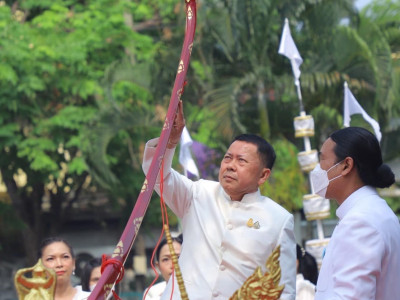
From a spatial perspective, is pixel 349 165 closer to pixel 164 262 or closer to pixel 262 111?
pixel 164 262

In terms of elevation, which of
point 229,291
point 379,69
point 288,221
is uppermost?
point 379,69

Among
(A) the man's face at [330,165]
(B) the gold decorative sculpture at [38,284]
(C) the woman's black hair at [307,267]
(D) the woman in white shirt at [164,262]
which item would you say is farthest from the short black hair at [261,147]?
(C) the woman's black hair at [307,267]

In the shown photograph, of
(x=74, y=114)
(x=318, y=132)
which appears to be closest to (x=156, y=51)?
(x=74, y=114)

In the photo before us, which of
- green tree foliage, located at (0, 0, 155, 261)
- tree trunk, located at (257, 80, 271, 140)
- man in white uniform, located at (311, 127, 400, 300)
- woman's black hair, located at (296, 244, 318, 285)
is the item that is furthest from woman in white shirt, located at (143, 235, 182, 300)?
green tree foliage, located at (0, 0, 155, 261)

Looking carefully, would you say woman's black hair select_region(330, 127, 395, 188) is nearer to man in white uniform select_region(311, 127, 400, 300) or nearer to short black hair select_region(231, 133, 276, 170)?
man in white uniform select_region(311, 127, 400, 300)

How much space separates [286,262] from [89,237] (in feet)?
69.6

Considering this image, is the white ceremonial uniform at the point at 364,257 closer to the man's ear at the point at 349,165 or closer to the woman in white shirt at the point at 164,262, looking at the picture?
the man's ear at the point at 349,165

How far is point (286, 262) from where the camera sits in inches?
182

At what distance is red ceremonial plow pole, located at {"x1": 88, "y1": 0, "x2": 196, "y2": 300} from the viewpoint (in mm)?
3772

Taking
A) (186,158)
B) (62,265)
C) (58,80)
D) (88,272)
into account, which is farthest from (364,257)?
(58,80)

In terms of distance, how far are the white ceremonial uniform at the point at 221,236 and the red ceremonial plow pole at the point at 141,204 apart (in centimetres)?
40

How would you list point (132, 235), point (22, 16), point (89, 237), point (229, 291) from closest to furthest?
point (132, 235) → point (229, 291) → point (22, 16) → point (89, 237)

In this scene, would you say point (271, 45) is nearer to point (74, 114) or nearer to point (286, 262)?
point (74, 114)

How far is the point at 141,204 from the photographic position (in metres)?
3.94
